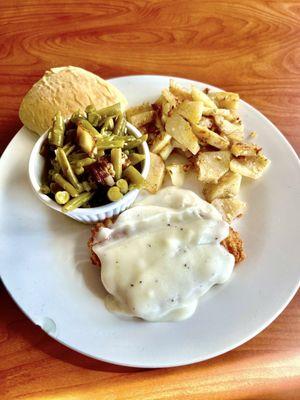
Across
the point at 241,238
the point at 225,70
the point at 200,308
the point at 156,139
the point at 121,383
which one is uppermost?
the point at 225,70

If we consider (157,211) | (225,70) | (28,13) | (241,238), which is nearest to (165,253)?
(157,211)

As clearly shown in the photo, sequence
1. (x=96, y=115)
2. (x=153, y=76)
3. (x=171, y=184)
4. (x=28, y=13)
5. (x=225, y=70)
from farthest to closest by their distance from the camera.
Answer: (x=28, y=13)
(x=225, y=70)
(x=153, y=76)
(x=171, y=184)
(x=96, y=115)

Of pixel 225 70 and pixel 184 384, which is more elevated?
pixel 225 70

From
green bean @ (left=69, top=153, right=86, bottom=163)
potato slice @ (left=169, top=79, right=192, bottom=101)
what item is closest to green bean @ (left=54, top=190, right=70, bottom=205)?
green bean @ (left=69, top=153, right=86, bottom=163)

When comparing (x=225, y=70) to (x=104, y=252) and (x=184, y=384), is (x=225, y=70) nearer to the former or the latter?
(x=104, y=252)

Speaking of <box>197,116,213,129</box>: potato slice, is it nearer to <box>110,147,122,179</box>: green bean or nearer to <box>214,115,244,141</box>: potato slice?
<box>214,115,244,141</box>: potato slice

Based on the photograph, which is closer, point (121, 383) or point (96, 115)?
point (121, 383)

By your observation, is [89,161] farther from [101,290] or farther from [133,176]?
[101,290]
